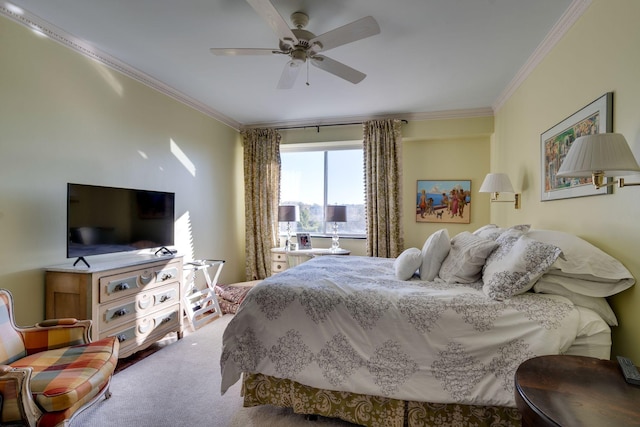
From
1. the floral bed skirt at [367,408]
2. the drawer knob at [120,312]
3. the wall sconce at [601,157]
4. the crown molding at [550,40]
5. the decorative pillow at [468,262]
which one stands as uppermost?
the crown molding at [550,40]

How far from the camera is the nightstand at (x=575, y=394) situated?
85 centimetres

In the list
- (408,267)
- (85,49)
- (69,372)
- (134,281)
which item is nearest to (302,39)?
(408,267)

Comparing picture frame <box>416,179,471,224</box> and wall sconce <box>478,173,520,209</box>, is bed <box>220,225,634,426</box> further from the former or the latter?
picture frame <box>416,179,471,224</box>

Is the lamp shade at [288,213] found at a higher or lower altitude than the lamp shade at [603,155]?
lower

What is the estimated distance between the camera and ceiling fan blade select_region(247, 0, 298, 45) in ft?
5.63

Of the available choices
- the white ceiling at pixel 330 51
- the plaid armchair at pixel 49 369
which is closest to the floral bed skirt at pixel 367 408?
the plaid armchair at pixel 49 369

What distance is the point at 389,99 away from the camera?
12.8 ft

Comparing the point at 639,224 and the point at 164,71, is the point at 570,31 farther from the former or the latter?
the point at 164,71

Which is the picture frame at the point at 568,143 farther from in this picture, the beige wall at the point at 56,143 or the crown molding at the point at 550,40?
the beige wall at the point at 56,143

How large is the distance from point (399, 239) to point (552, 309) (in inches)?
113

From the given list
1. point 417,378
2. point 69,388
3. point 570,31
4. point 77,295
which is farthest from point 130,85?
point 570,31

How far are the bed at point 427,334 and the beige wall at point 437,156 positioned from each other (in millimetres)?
2584

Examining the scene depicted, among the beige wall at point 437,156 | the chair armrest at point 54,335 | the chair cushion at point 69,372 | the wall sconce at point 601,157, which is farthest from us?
the beige wall at point 437,156

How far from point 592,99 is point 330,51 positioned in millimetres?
1972
